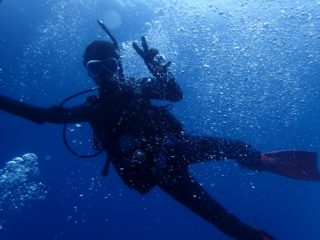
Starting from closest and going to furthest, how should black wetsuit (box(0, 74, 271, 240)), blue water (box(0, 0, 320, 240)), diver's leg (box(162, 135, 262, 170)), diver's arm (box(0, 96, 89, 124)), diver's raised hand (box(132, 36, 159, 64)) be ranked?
diver's arm (box(0, 96, 89, 124)) < black wetsuit (box(0, 74, 271, 240)) < diver's raised hand (box(132, 36, 159, 64)) < diver's leg (box(162, 135, 262, 170)) < blue water (box(0, 0, 320, 240))

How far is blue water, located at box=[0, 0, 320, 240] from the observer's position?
77.8ft

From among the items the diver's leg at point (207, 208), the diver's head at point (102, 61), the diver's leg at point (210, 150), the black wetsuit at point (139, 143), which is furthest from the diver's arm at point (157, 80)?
the diver's leg at point (207, 208)

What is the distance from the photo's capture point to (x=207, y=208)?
445 cm

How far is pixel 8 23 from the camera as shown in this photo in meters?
23.4

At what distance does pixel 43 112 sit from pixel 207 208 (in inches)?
91.3

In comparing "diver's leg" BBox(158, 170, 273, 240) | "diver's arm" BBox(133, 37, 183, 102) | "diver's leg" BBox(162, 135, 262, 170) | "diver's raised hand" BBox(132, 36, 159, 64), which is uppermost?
"diver's raised hand" BBox(132, 36, 159, 64)

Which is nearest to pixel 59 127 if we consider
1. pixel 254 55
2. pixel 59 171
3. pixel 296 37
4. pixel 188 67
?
pixel 59 171

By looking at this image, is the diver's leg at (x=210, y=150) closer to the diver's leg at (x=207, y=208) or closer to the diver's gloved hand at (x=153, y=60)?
the diver's leg at (x=207, y=208)

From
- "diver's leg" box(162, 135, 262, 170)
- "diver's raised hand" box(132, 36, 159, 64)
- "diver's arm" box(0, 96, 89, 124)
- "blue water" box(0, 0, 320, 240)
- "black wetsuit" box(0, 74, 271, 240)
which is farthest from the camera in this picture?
"blue water" box(0, 0, 320, 240)

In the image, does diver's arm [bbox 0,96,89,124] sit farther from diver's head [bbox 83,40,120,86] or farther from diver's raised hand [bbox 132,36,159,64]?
diver's raised hand [bbox 132,36,159,64]

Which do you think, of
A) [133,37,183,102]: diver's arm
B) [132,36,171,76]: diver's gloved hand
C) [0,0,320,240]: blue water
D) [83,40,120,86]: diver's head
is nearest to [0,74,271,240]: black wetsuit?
[83,40,120,86]: diver's head

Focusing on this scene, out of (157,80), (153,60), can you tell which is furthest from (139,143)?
(153,60)

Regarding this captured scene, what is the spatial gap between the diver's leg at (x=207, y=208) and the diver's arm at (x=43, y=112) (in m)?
1.31

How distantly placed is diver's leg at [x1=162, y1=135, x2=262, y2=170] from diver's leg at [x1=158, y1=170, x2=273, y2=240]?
327 mm
